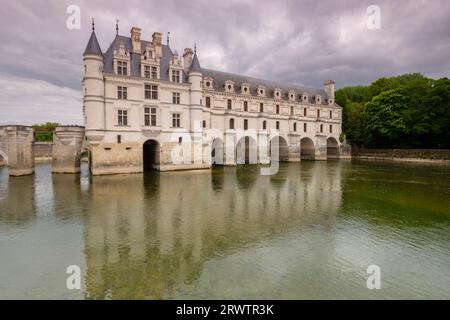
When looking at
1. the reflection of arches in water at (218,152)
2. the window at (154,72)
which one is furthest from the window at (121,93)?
the reflection of arches in water at (218,152)

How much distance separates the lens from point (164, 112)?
86.9ft

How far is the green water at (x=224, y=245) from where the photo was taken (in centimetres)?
580

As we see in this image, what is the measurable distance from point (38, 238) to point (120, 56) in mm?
19436

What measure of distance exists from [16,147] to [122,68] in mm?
11540

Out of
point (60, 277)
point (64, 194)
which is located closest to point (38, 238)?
point (60, 277)

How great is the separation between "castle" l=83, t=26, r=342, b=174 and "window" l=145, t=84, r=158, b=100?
9 cm

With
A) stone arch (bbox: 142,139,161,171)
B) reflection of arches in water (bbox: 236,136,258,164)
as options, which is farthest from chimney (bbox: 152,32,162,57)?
reflection of arches in water (bbox: 236,136,258,164)

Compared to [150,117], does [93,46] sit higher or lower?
higher

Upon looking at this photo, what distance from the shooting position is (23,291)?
18.5 ft

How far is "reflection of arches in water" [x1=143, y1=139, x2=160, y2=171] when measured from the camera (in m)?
27.1

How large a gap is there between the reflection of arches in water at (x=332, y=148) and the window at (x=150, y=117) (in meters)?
33.9

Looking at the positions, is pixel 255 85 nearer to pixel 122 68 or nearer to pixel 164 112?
pixel 164 112

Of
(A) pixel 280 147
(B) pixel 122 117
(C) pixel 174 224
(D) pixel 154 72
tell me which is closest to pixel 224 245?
(C) pixel 174 224

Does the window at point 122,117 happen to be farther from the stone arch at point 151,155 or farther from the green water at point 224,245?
the green water at point 224,245
